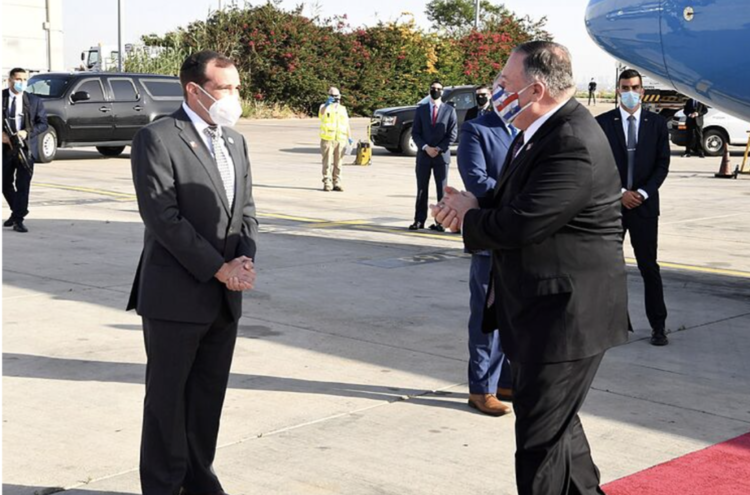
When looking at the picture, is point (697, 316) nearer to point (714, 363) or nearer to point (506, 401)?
point (714, 363)

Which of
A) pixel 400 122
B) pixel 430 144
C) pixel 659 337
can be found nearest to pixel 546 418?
pixel 659 337

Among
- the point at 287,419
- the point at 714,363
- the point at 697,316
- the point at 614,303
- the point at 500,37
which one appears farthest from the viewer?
the point at 500,37

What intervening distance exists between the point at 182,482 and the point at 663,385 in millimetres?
3299

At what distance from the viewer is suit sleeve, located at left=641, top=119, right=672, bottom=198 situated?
7582 mm

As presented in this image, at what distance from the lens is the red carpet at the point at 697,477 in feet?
15.4

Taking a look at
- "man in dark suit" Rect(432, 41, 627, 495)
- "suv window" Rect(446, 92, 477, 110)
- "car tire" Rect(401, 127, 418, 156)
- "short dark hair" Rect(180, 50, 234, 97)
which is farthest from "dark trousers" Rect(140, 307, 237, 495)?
"suv window" Rect(446, 92, 477, 110)

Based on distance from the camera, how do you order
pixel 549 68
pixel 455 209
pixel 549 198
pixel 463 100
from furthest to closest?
pixel 463 100, pixel 455 209, pixel 549 68, pixel 549 198

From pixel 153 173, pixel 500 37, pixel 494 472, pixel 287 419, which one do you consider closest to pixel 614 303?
pixel 494 472

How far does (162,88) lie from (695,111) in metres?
13.3

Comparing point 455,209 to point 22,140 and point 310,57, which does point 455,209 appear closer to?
point 22,140

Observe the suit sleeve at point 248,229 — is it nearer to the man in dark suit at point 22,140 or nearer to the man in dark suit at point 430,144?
the man in dark suit at point 22,140

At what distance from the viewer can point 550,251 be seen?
3.70 metres

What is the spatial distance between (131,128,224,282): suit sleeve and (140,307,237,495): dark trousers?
0.27 metres

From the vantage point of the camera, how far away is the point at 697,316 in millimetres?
8578
